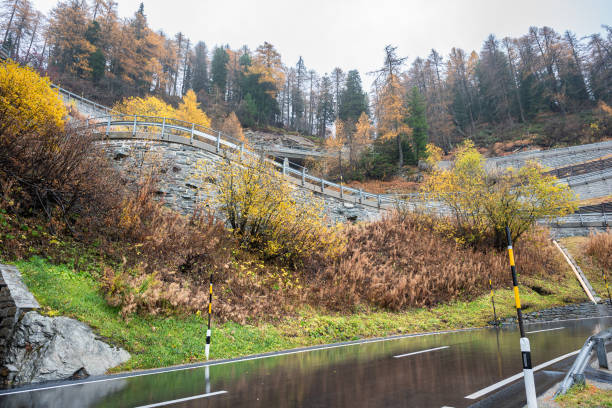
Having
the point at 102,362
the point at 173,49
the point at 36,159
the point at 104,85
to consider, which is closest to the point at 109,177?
the point at 36,159

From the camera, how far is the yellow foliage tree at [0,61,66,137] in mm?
11867

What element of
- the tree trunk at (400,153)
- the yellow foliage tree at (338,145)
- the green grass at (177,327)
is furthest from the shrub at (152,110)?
the tree trunk at (400,153)

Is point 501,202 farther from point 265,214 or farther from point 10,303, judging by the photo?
point 10,303

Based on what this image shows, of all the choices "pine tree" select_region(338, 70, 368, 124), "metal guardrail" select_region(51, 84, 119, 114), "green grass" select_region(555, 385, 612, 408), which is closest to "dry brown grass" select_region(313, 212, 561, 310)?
"green grass" select_region(555, 385, 612, 408)

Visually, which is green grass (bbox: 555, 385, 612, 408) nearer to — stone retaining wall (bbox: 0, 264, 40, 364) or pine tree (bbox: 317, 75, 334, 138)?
stone retaining wall (bbox: 0, 264, 40, 364)

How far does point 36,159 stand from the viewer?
10.1 metres

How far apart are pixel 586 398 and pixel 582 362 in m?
0.78

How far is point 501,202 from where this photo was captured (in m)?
20.1

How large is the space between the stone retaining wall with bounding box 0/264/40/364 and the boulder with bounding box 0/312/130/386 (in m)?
0.13

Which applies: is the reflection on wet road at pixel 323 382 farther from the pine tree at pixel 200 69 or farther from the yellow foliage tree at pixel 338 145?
the pine tree at pixel 200 69

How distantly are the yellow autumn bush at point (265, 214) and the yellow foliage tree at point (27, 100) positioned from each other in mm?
6629

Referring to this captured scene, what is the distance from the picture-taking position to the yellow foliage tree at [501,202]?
19.8 metres

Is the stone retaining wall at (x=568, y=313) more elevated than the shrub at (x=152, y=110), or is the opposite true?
the shrub at (x=152, y=110)

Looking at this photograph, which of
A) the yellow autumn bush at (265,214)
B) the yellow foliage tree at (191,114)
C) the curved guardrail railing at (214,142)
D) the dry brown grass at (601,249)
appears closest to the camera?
the yellow autumn bush at (265,214)
